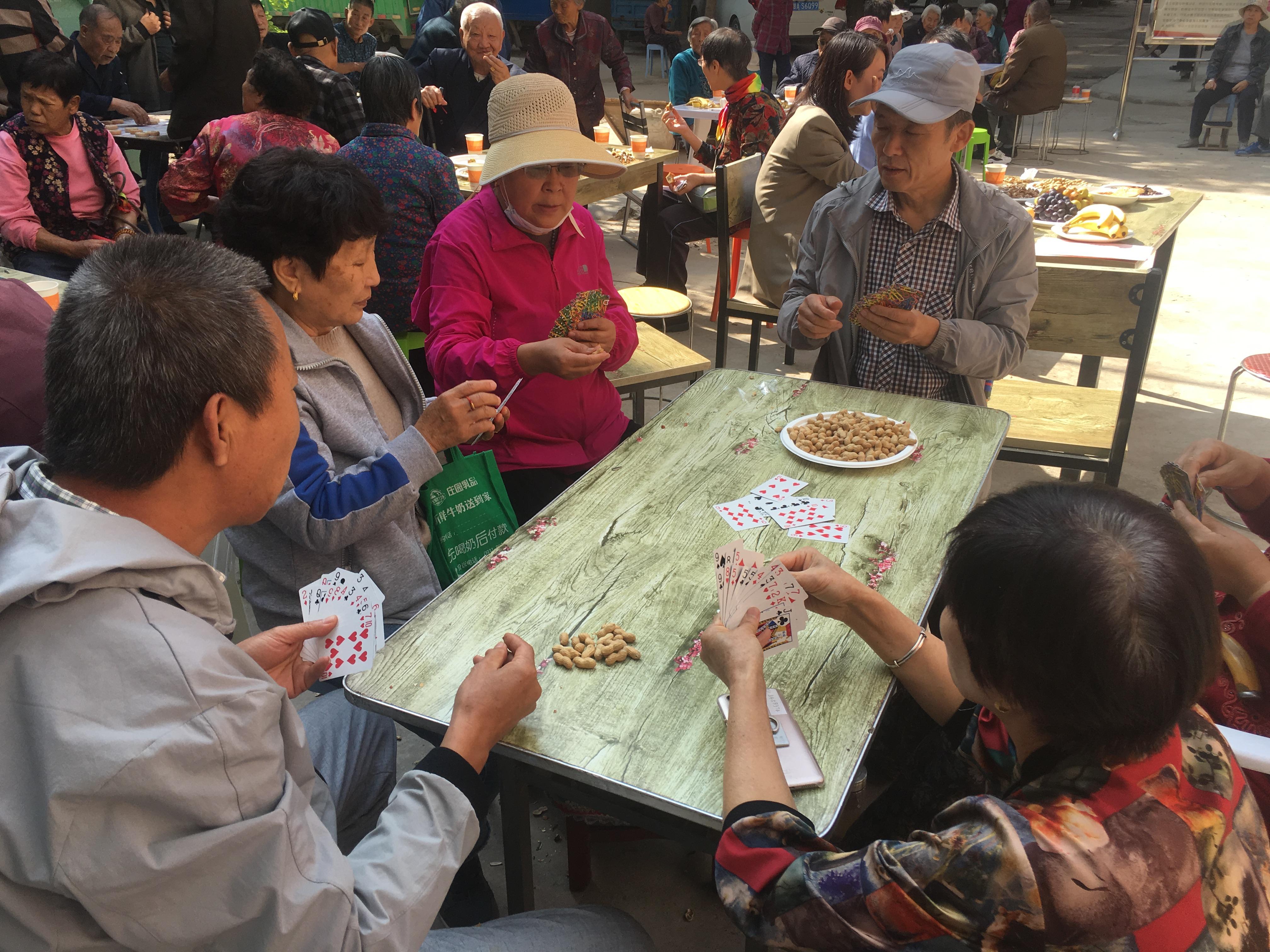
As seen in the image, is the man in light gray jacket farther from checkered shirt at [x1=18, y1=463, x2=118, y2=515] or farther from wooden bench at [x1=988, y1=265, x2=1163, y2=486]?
wooden bench at [x1=988, y1=265, x2=1163, y2=486]

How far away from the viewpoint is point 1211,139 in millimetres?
10805

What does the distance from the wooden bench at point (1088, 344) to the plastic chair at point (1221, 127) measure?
9277mm

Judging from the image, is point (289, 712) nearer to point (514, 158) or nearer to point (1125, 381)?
point (514, 158)

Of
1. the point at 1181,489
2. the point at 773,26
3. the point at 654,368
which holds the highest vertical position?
the point at 773,26

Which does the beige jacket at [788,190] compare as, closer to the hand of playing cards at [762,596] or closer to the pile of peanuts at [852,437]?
the pile of peanuts at [852,437]

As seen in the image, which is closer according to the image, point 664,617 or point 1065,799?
point 1065,799

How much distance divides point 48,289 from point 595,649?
2.82 m

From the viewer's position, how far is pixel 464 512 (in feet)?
7.10

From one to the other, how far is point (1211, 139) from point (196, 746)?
1304 cm

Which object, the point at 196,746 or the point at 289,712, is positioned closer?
the point at 196,746

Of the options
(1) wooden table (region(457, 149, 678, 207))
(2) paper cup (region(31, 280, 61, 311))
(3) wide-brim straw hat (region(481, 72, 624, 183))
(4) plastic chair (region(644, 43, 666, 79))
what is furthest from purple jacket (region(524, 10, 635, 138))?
(4) plastic chair (region(644, 43, 666, 79))

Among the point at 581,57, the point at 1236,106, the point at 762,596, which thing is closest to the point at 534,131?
the point at 762,596

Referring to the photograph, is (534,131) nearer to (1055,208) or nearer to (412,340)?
(412,340)

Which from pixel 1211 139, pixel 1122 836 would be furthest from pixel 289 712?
pixel 1211 139
